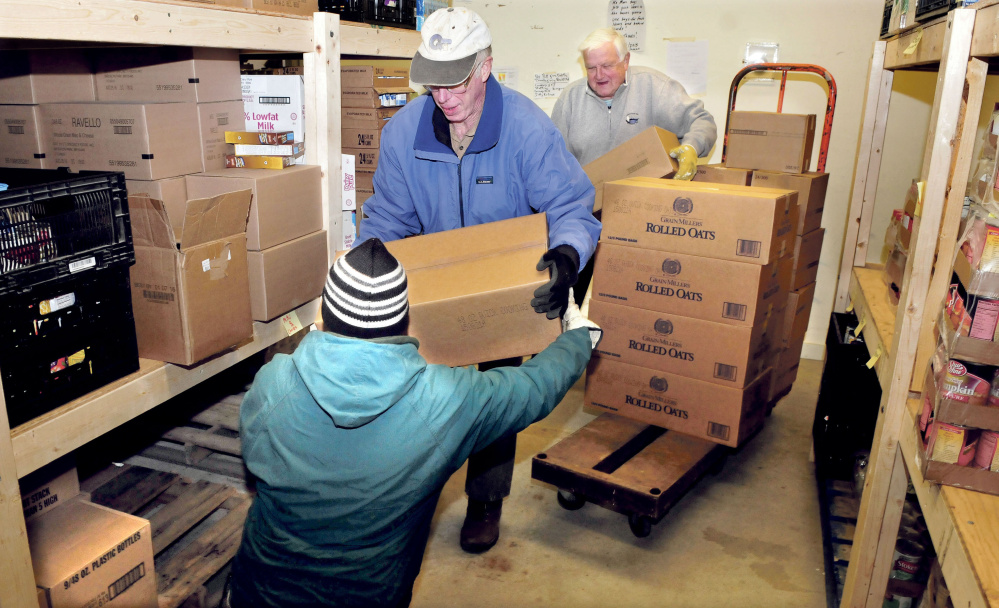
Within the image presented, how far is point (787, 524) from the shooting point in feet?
9.22

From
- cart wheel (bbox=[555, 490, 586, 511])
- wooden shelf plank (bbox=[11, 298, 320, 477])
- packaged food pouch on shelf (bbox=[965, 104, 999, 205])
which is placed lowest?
cart wheel (bbox=[555, 490, 586, 511])

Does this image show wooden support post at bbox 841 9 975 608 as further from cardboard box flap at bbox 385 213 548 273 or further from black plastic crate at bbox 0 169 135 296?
black plastic crate at bbox 0 169 135 296

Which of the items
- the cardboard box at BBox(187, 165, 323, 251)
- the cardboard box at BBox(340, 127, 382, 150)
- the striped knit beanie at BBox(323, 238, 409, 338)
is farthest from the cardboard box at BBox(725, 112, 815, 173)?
the striped knit beanie at BBox(323, 238, 409, 338)

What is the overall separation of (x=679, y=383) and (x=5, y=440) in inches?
86.6

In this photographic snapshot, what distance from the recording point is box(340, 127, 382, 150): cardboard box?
122 inches

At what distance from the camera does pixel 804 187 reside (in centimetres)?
321

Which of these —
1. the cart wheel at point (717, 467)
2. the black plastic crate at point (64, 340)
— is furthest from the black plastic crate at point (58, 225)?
the cart wheel at point (717, 467)

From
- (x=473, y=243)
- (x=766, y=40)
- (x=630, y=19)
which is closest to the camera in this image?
(x=473, y=243)

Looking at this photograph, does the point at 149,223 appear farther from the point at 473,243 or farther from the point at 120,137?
the point at 473,243

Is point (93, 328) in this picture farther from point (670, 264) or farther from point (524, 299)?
point (670, 264)

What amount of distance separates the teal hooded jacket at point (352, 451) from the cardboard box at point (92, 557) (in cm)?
49

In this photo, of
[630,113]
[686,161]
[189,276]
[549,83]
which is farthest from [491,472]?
A: [549,83]

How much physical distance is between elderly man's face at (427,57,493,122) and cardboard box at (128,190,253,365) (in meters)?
0.63

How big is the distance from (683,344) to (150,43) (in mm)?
2029
